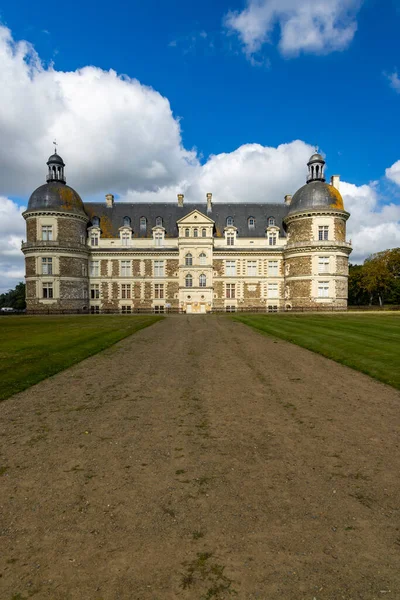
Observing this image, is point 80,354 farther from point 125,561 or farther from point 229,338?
point 125,561

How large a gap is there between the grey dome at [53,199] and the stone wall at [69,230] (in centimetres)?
135

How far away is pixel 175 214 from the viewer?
5391 cm

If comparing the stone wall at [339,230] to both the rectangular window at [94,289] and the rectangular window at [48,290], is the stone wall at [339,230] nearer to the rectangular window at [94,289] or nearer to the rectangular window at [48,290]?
the rectangular window at [94,289]

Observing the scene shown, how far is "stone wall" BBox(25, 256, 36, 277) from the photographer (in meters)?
47.8

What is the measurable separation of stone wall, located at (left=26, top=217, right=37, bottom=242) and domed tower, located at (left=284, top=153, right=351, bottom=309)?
36.2 meters

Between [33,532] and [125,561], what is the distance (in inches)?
42.2

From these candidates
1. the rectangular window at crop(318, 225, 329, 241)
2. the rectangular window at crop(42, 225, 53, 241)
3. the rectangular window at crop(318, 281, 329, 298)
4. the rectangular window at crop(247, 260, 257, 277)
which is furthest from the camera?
the rectangular window at crop(247, 260, 257, 277)

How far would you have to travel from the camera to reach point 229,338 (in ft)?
59.1

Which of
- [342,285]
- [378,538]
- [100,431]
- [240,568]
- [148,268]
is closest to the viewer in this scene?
[240,568]

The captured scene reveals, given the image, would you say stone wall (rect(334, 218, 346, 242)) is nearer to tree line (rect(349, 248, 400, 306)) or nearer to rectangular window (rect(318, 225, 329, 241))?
rectangular window (rect(318, 225, 329, 241))

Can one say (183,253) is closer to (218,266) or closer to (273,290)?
(218,266)

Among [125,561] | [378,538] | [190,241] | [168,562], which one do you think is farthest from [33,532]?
[190,241]

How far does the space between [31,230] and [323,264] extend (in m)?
41.0

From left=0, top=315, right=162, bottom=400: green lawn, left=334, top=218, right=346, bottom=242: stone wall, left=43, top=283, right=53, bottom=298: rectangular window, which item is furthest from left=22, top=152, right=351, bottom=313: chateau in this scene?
left=0, top=315, right=162, bottom=400: green lawn
